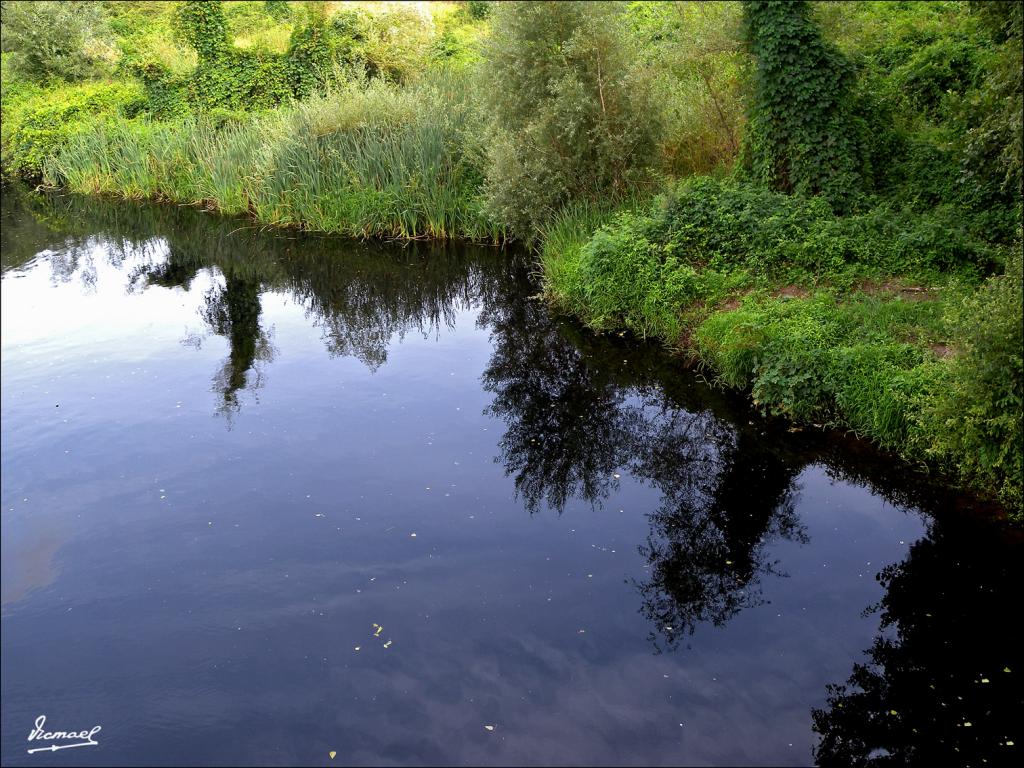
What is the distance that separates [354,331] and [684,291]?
457cm

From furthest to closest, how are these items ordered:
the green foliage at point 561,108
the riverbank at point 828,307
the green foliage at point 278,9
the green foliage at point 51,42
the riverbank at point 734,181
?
1. the green foliage at point 278,9
2. the green foliage at point 51,42
3. the green foliage at point 561,108
4. the riverbank at point 734,181
5. the riverbank at point 828,307

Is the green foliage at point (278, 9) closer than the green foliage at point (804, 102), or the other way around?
the green foliage at point (804, 102)

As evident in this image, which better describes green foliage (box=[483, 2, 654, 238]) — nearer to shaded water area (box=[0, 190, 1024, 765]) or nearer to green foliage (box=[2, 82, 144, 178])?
shaded water area (box=[0, 190, 1024, 765])

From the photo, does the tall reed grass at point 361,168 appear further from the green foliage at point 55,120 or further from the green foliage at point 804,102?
the green foliage at point 55,120

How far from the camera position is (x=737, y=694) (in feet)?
17.6

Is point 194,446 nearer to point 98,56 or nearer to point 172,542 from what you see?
point 172,542

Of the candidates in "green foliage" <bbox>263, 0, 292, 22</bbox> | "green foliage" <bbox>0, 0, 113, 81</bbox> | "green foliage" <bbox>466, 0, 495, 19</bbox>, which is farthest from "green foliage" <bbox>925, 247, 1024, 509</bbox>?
"green foliage" <bbox>263, 0, 292, 22</bbox>

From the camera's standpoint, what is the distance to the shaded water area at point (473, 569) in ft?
17.0

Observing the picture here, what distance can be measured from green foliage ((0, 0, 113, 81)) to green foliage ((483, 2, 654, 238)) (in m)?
19.4

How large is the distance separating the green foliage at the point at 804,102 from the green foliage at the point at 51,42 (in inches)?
903

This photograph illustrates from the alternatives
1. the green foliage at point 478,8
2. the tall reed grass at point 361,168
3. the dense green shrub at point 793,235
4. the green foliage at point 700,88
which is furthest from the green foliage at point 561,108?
the green foliage at point 478,8

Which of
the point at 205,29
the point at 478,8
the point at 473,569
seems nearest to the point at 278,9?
the point at 478,8

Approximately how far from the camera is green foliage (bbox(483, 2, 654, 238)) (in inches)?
464

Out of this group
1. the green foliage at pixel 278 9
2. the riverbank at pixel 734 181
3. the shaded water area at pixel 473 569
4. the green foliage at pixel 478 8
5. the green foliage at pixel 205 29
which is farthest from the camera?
the green foliage at pixel 278 9
